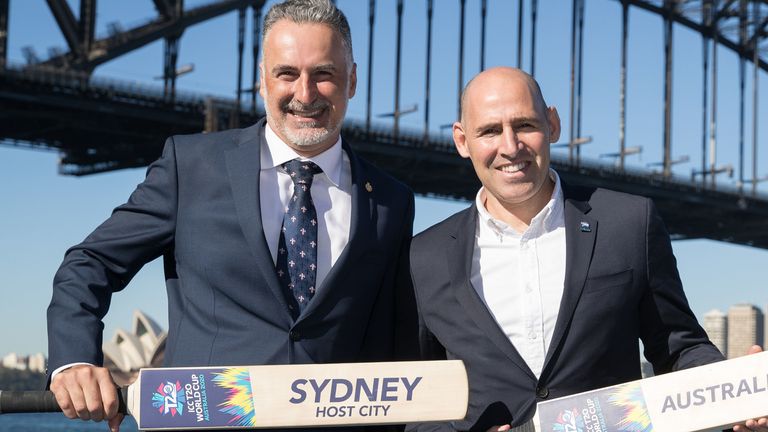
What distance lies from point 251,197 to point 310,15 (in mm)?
452

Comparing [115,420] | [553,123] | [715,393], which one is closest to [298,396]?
[115,420]

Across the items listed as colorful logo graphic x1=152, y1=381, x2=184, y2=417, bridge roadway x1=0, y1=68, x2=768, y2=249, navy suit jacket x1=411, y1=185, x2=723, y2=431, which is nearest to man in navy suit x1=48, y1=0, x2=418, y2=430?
navy suit jacket x1=411, y1=185, x2=723, y2=431

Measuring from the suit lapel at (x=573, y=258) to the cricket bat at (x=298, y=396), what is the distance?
0.39 m

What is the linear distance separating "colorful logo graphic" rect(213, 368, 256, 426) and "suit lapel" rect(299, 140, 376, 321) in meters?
0.37

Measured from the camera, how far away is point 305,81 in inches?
115

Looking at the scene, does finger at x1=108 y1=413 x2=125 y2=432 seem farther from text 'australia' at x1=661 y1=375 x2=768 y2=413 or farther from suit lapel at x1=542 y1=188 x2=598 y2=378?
text 'australia' at x1=661 y1=375 x2=768 y2=413

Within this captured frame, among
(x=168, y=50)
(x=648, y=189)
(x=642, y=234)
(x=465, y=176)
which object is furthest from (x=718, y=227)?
(x=642, y=234)

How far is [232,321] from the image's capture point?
2.91m

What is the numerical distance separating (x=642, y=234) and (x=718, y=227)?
51689 millimetres

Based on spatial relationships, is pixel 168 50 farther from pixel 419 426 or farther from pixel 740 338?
pixel 740 338

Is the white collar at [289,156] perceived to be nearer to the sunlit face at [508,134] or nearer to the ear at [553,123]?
the sunlit face at [508,134]

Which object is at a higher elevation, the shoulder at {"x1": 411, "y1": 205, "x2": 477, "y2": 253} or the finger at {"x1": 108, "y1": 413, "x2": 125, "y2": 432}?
the shoulder at {"x1": 411, "y1": 205, "x2": 477, "y2": 253}

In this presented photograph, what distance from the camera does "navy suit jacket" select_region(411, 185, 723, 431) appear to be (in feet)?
9.39

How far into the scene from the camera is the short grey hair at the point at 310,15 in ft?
9.62
